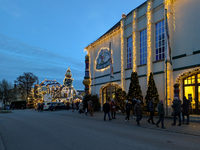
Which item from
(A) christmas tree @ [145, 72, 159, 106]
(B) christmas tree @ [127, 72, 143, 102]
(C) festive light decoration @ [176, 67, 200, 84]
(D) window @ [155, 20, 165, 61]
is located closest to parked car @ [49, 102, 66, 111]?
(B) christmas tree @ [127, 72, 143, 102]

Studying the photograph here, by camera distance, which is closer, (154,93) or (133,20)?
(154,93)

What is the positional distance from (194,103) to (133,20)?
10890mm

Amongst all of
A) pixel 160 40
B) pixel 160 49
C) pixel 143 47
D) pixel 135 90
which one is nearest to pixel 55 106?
pixel 135 90

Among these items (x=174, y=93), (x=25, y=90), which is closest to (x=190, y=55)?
(x=174, y=93)

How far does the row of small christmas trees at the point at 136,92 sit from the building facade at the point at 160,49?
2.54ft

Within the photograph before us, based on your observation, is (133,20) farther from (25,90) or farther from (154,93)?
(25,90)

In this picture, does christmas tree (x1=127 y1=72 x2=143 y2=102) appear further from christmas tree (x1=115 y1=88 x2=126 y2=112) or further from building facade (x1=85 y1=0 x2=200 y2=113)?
christmas tree (x1=115 y1=88 x2=126 y2=112)

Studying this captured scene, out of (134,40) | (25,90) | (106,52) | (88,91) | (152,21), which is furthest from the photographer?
(25,90)

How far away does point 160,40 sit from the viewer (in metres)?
18.6

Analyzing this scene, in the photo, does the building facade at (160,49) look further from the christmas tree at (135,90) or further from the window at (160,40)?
the christmas tree at (135,90)

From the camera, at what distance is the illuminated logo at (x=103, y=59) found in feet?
89.0

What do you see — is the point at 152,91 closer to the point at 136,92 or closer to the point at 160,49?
the point at 136,92

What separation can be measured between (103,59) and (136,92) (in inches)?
394

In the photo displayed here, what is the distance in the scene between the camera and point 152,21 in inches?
765
